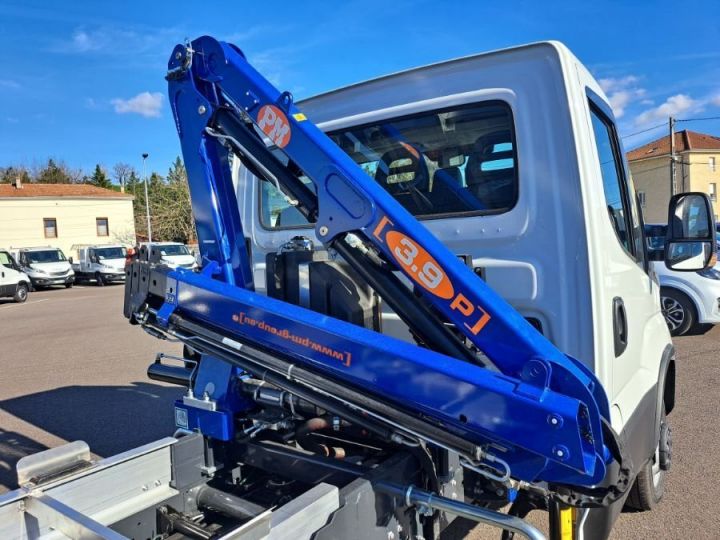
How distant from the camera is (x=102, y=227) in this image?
4053cm

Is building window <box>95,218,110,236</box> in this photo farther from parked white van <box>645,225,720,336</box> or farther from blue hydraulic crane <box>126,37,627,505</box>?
blue hydraulic crane <box>126,37,627,505</box>

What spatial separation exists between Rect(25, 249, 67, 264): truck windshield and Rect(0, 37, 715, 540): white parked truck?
81.1 ft

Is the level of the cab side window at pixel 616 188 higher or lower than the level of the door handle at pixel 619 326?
higher

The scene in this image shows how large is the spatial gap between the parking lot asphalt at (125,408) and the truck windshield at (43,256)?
14057 millimetres

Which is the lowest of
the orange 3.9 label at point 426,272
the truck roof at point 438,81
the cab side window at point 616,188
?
the orange 3.9 label at point 426,272

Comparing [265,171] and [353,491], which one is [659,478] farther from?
[265,171]

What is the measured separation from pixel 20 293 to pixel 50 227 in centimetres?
2202

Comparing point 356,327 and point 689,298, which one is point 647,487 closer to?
point 356,327

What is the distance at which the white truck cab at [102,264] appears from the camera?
25.1 metres

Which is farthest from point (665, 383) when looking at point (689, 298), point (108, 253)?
point (108, 253)

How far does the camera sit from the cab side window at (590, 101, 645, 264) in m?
2.70

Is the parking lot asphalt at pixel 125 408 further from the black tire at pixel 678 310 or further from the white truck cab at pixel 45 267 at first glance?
the white truck cab at pixel 45 267

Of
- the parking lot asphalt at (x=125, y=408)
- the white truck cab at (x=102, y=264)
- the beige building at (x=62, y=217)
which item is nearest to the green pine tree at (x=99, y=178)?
the beige building at (x=62, y=217)

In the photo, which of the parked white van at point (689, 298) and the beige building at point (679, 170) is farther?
the beige building at point (679, 170)
